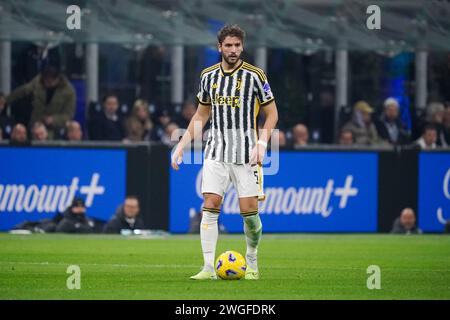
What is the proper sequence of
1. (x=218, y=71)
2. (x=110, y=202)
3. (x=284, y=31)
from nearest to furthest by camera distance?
(x=218, y=71)
(x=110, y=202)
(x=284, y=31)

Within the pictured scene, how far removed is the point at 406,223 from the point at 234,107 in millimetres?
9866

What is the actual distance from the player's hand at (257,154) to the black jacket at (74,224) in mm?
8885

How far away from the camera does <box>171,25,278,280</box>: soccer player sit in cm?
1318

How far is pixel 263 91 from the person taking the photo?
13.2 m

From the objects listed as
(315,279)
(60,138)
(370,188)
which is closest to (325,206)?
(370,188)

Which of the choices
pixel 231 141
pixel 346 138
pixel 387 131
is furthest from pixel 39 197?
pixel 231 141

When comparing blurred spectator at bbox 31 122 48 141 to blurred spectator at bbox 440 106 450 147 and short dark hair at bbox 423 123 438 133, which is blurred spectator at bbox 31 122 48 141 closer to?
short dark hair at bbox 423 123 438 133

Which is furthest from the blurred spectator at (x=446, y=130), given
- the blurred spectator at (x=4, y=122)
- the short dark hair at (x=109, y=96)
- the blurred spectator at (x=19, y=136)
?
the blurred spectator at (x=4, y=122)

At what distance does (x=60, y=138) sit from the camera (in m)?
22.6

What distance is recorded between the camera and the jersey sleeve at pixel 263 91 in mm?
13211

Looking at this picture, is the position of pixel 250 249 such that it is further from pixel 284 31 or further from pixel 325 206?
pixel 284 31

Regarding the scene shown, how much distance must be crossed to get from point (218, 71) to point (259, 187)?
4.08 feet

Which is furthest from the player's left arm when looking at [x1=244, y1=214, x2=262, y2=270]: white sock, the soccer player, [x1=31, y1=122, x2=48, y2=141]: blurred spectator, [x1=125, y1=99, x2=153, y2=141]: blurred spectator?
[x1=125, y1=99, x2=153, y2=141]: blurred spectator

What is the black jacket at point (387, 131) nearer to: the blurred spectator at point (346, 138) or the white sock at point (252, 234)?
the blurred spectator at point (346, 138)
